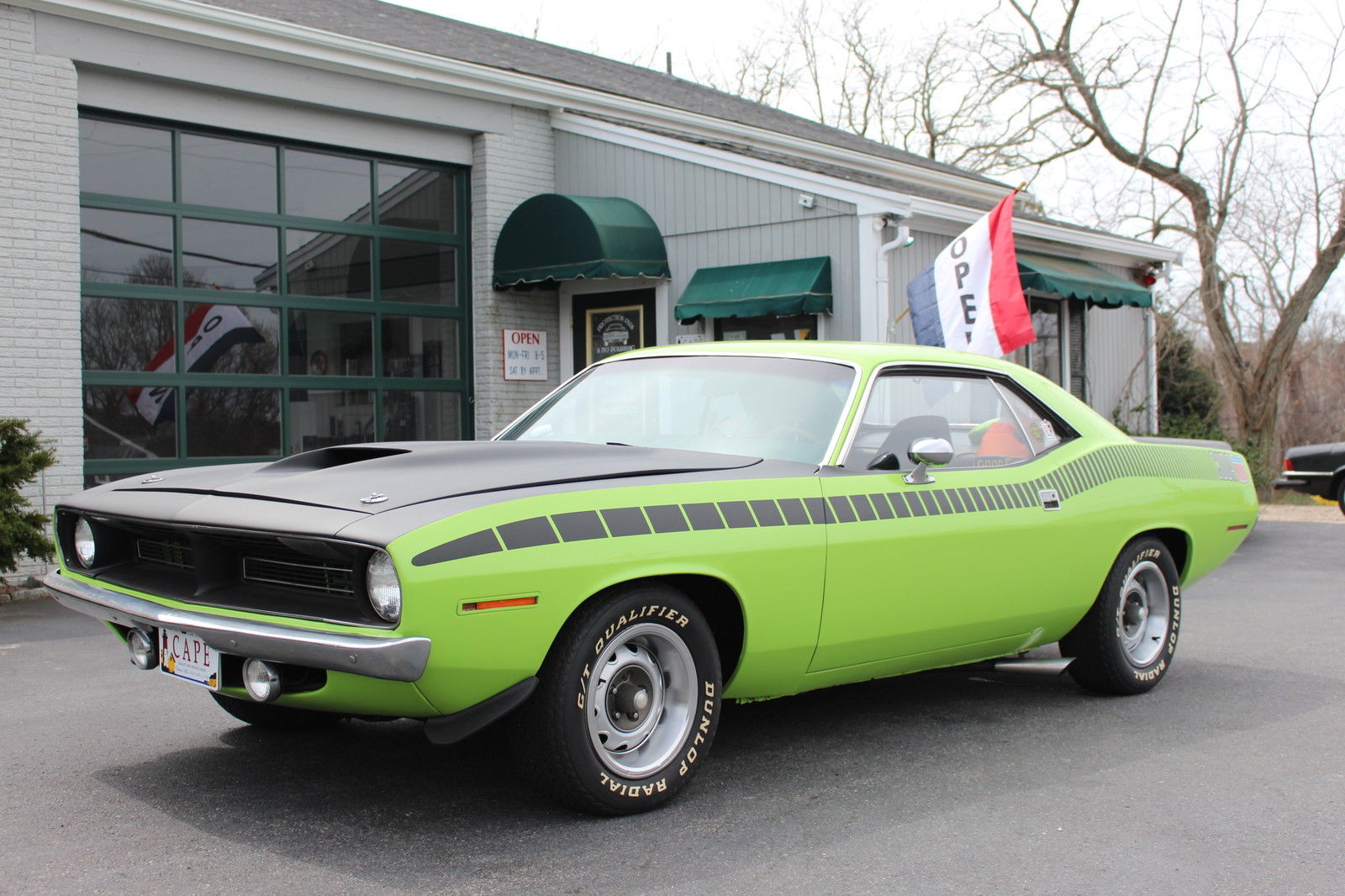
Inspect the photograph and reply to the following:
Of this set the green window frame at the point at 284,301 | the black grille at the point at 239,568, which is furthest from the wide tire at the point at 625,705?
the green window frame at the point at 284,301

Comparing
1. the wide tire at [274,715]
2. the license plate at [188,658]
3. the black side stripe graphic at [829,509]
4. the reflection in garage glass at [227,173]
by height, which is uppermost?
the reflection in garage glass at [227,173]

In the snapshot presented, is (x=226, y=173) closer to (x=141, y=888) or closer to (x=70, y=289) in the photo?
(x=70, y=289)

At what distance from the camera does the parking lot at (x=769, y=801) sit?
3.51m

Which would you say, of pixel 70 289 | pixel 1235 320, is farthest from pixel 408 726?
pixel 1235 320

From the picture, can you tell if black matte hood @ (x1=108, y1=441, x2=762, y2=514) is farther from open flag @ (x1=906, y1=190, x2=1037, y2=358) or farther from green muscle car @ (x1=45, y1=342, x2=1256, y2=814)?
open flag @ (x1=906, y1=190, x2=1037, y2=358)

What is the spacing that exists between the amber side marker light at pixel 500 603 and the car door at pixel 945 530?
1234mm

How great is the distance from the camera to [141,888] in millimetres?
3377

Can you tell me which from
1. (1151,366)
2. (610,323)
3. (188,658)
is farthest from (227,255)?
(1151,366)

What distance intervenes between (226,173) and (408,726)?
25.0 ft

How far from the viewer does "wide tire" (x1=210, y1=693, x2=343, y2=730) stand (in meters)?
4.90

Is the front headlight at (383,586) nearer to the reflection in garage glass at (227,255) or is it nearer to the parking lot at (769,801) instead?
the parking lot at (769,801)

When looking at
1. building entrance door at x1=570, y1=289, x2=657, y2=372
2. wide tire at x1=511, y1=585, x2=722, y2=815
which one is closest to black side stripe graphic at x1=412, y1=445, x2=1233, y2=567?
wide tire at x1=511, y1=585, x2=722, y2=815

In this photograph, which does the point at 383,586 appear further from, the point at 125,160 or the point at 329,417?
the point at 329,417

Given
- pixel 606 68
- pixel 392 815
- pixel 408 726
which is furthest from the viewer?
pixel 606 68
